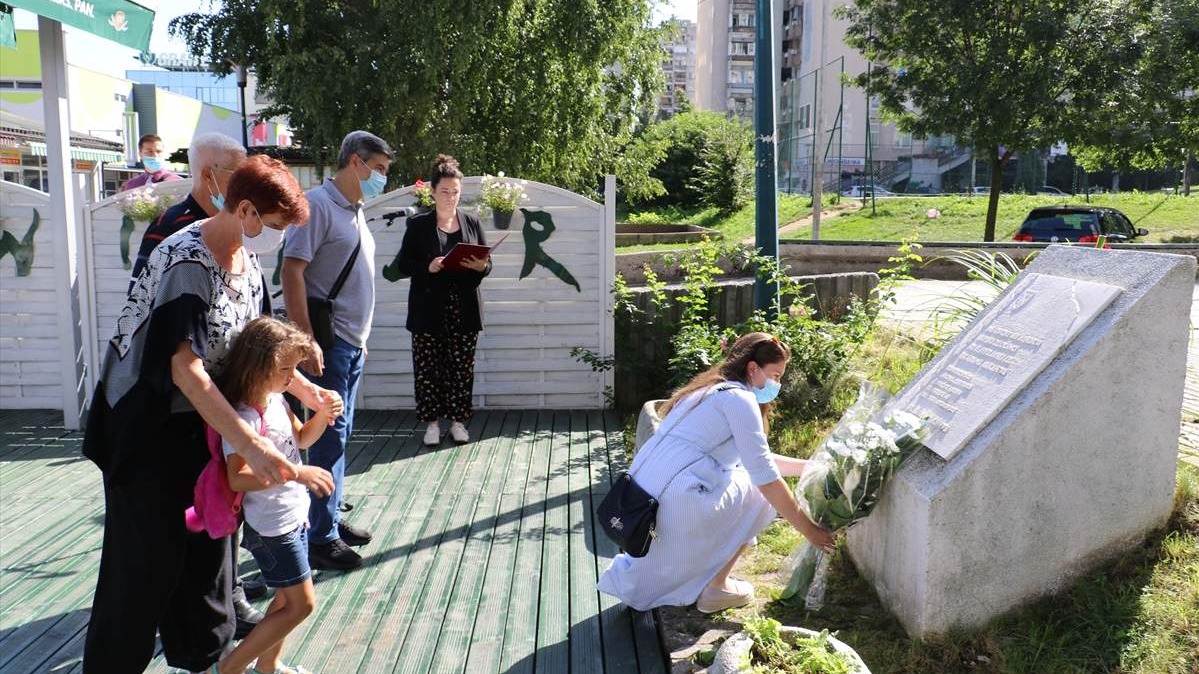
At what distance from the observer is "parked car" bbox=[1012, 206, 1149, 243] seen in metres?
18.2

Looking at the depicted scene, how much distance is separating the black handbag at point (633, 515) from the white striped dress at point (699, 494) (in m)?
0.03

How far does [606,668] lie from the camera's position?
330 centimetres

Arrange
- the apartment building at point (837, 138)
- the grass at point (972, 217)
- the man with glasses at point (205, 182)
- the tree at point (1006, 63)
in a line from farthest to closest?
the apartment building at point (837, 138) < the grass at point (972, 217) < the tree at point (1006, 63) < the man with glasses at point (205, 182)

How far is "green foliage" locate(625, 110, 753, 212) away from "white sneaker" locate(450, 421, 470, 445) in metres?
26.1

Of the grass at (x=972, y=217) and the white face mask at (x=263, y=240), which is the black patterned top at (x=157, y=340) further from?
the grass at (x=972, y=217)

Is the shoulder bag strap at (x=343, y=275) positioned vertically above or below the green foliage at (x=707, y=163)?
below

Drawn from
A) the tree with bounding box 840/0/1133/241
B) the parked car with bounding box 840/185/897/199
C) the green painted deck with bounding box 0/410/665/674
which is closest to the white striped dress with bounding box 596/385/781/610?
the green painted deck with bounding box 0/410/665/674

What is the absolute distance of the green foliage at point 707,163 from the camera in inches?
1316

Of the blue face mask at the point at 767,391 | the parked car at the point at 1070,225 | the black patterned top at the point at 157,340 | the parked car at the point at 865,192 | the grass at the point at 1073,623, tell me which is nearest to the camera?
the black patterned top at the point at 157,340

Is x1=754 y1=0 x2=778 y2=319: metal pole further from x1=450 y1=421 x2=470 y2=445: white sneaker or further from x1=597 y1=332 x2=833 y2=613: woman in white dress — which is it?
x1=597 y1=332 x2=833 y2=613: woman in white dress

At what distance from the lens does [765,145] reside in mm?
6363

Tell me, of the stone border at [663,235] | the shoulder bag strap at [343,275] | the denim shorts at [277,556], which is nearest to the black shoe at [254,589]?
the denim shorts at [277,556]

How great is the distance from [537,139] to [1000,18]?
981cm

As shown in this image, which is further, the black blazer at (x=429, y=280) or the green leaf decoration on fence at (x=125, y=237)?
the green leaf decoration on fence at (x=125, y=237)
